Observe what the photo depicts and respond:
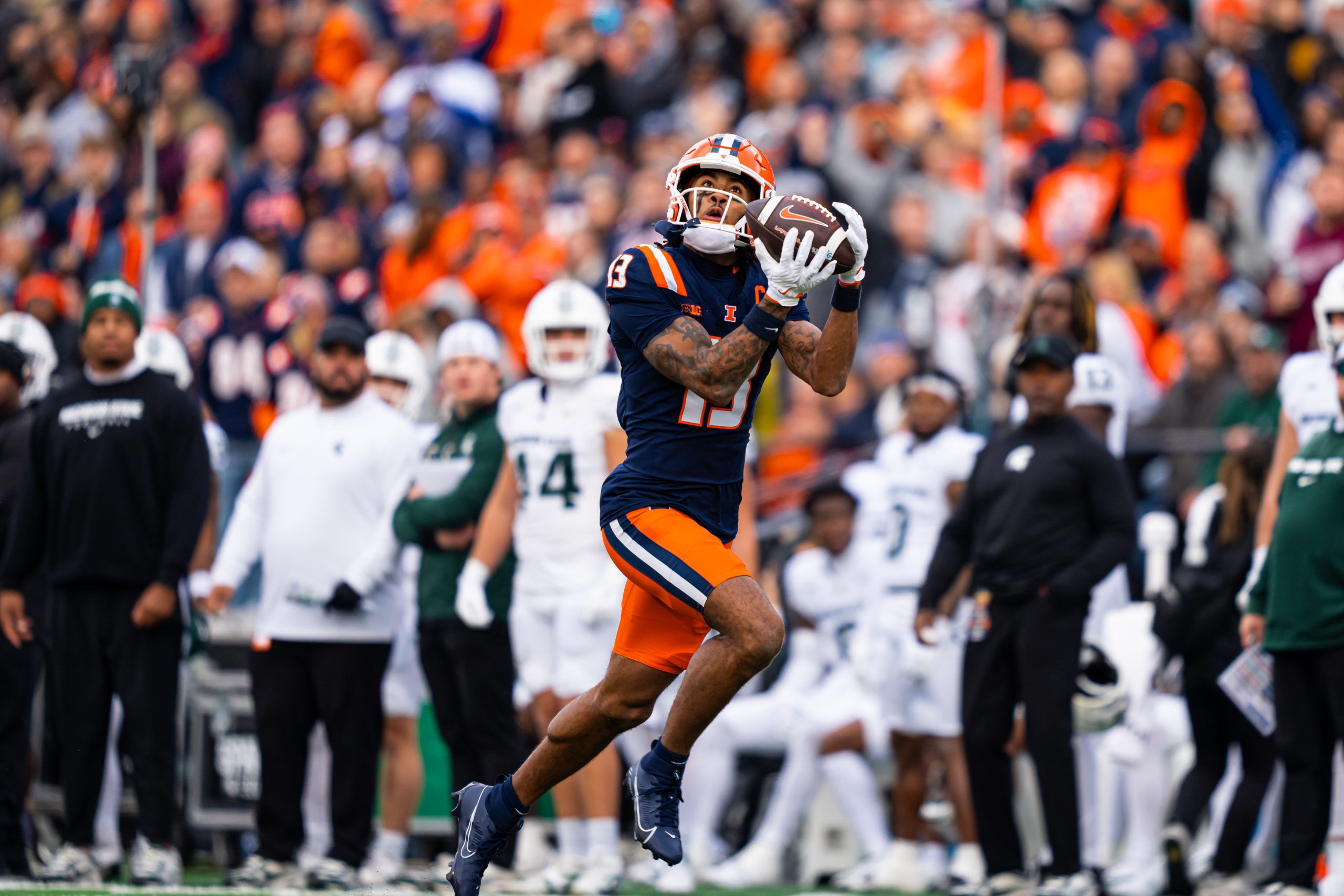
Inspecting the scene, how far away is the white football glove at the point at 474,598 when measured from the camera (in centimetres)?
810

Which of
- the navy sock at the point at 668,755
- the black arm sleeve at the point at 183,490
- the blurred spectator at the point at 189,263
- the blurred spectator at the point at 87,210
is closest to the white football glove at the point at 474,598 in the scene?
the black arm sleeve at the point at 183,490

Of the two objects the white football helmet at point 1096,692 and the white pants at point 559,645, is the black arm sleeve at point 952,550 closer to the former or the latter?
the white football helmet at point 1096,692

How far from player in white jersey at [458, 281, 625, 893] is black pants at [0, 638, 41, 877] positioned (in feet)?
6.39

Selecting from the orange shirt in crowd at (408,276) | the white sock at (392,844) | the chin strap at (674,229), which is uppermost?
the orange shirt in crowd at (408,276)

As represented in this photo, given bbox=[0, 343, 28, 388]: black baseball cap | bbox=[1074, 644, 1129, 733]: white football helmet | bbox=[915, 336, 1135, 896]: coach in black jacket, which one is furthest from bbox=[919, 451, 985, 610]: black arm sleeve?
bbox=[0, 343, 28, 388]: black baseball cap

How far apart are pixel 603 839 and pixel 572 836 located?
0.69 feet

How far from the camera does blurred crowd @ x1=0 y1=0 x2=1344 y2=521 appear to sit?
38.5 feet

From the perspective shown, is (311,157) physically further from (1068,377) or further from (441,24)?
(1068,377)

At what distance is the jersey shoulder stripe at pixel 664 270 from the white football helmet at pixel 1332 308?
3.23 meters

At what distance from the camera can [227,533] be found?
8.71 m

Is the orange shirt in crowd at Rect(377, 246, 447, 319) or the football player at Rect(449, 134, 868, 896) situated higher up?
the orange shirt in crowd at Rect(377, 246, 447, 319)

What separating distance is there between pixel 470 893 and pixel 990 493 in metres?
3.25

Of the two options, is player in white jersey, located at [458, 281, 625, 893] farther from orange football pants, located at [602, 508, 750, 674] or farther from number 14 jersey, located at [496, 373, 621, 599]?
orange football pants, located at [602, 508, 750, 674]

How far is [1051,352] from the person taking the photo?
781 cm
